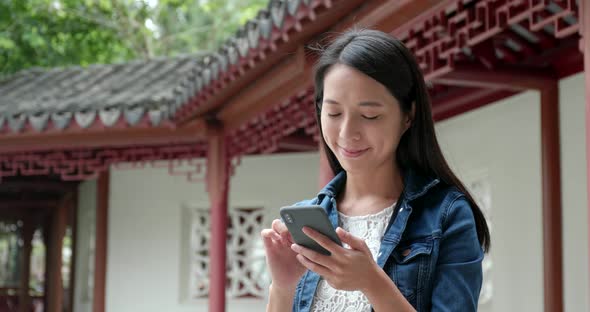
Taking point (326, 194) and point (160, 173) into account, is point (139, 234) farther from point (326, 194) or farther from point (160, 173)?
point (326, 194)

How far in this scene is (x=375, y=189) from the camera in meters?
1.76

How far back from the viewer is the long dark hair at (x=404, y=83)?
1630mm

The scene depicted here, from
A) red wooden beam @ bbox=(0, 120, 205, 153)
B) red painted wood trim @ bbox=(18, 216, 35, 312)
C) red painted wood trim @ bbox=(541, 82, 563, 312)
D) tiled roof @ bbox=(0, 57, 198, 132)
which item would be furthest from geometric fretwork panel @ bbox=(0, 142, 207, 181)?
red painted wood trim @ bbox=(541, 82, 563, 312)

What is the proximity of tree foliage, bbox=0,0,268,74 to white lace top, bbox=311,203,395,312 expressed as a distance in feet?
38.2

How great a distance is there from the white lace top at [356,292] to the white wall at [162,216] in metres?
7.20

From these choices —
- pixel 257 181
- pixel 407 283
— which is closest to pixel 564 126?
pixel 257 181

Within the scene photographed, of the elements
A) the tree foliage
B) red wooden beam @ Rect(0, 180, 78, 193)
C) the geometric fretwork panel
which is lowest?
red wooden beam @ Rect(0, 180, 78, 193)

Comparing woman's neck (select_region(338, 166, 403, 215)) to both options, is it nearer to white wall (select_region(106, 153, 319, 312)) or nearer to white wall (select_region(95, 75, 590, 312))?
white wall (select_region(95, 75, 590, 312))

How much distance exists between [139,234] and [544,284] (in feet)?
16.5

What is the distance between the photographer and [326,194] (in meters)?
1.81

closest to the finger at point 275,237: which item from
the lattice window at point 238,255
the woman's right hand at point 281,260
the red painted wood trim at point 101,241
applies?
the woman's right hand at point 281,260

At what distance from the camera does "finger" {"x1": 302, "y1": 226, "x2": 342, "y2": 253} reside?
4.87ft

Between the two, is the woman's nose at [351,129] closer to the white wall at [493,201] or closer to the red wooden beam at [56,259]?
the white wall at [493,201]

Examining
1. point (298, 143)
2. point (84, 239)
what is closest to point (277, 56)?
point (298, 143)
